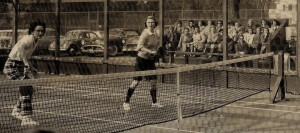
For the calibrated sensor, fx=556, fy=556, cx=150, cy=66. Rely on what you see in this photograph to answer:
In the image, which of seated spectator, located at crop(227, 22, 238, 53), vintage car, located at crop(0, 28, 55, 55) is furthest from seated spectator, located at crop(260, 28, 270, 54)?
vintage car, located at crop(0, 28, 55, 55)

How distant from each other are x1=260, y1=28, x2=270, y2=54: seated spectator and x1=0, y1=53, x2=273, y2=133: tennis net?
2.56 ft

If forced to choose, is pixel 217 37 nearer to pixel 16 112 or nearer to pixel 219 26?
pixel 219 26

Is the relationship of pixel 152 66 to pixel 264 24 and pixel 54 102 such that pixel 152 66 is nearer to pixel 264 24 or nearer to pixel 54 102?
pixel 54 102

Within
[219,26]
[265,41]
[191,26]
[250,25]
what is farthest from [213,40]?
[265,41]

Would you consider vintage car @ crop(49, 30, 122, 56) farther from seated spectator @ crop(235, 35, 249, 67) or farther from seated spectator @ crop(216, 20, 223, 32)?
seated spectator @ crop(235, 35, 249, 67)

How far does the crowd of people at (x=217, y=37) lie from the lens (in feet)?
50.8

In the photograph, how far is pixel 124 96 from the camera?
13.2 metres

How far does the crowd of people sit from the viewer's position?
609 inches

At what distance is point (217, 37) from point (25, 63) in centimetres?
837

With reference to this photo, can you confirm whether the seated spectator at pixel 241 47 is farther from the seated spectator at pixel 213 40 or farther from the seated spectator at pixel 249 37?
the seated spectator at pixel 213 40

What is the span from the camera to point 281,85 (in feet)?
40.0

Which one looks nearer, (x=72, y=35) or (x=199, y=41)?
(x=199, y=41)

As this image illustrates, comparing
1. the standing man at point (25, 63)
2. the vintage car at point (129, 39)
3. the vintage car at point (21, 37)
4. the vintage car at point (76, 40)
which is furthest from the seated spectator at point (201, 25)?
the standing man at point (25, 63)

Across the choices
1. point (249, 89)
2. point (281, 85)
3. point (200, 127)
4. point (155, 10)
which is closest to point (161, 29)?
point (155, 10)
